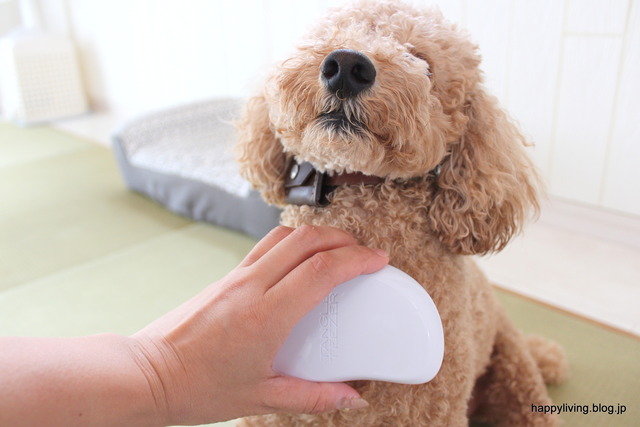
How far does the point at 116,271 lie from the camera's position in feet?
5.02

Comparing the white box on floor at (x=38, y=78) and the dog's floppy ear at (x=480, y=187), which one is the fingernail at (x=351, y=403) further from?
the white box on floor at (x=38, y=78)

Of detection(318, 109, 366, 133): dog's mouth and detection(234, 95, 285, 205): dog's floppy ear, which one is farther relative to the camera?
detection(234, 95, 285, 205): dog's floppy ear

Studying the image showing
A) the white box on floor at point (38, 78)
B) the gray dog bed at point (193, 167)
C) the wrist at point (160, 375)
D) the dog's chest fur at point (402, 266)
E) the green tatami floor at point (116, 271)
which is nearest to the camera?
the wrist at point (160, 375)

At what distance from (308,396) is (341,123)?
306 mm

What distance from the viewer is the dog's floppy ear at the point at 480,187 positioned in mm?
735

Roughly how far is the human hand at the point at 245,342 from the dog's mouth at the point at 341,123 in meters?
0.14

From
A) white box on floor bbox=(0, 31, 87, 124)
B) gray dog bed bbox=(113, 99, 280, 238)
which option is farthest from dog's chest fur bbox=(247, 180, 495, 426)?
white box on floor bbox=(0, 31, 87, 124)

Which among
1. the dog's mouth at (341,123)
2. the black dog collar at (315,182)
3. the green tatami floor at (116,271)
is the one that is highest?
the dog's mouth at (341,123)

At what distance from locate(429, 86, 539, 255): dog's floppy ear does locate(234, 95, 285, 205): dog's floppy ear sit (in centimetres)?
24

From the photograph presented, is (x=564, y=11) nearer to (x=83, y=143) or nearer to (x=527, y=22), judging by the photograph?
(x=527, y=22)

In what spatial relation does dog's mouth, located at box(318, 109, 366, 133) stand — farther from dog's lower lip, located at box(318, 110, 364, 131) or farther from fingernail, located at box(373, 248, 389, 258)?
fingernail, located at box(373, 248, 389, 258)

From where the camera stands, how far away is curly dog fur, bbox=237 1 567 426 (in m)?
0.66

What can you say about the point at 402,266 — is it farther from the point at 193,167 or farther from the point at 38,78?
the point at 38,78

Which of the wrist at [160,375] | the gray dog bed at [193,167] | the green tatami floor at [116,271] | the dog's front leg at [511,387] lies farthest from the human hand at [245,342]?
the gray dog bed at [193,167]
